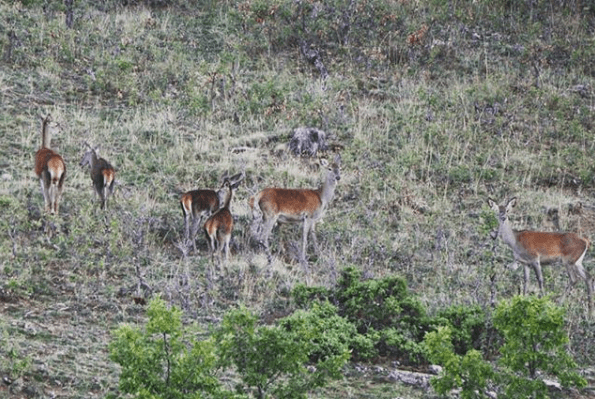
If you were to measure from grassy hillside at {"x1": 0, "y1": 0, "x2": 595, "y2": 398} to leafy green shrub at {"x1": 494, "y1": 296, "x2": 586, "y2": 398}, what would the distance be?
2.41 meters

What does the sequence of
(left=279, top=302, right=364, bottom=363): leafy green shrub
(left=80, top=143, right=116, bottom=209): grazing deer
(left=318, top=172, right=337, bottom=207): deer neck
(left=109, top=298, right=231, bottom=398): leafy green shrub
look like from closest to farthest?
1. (left=109, top=298, right=231, bottom=398): leafy green shrub
2. (left=279, top=302, right=364, bottom=363): leafy green shrub
3. (left=80, top=143, right=116, bottom=209): grazing deer
4. (left=318, top=172, right=337, bottom=207): deer neck

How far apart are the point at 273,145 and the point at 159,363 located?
11997mm

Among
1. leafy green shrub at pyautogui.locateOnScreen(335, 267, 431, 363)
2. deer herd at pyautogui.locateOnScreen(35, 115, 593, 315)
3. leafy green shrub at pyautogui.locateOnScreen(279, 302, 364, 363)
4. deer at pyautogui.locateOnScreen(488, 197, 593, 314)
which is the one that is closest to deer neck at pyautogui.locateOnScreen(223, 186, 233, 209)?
deer herd at pyautogui.locateOnScreen(35, 115, 593, 315)

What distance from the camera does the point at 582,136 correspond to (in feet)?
70.8

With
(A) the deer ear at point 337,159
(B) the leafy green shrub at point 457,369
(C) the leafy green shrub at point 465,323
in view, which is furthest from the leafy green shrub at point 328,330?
(A) the deer ear at point 337,159

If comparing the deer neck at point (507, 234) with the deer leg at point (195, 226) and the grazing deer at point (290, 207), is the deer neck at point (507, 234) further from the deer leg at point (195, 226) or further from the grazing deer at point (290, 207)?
the deer leg at point (195, 226)

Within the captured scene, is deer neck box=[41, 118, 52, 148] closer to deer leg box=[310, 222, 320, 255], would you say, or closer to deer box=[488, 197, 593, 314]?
deer leg box=[310, 222, 320, 255]

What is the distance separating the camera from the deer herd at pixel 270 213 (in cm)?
1563

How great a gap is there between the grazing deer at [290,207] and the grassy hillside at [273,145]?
13.4 inches

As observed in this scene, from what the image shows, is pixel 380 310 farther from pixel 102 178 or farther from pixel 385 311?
pixel 102 178

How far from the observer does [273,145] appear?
20.1m

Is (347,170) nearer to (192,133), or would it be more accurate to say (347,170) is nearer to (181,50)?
(192,133)

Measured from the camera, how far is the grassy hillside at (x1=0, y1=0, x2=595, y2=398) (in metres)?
13.6

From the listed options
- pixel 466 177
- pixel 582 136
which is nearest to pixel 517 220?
pixel 466 177
